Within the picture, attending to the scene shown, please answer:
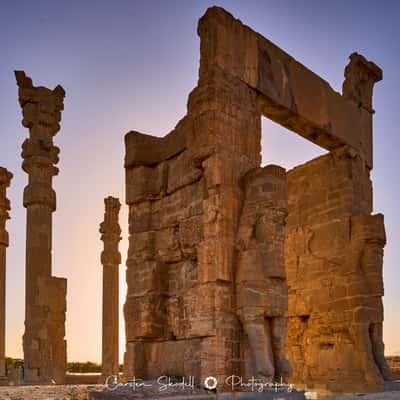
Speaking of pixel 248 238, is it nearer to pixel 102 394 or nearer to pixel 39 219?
pixel 102 394

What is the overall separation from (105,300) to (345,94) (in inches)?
445

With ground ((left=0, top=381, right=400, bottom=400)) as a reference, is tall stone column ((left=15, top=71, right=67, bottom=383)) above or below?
above

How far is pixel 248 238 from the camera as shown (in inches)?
286

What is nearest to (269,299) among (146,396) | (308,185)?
(146,396)

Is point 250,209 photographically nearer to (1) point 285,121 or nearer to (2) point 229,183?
(2) point 229,183

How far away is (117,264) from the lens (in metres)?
20.1

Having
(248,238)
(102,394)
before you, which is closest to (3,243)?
(248,238)

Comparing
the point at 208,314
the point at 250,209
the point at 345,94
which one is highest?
the point at 345,94

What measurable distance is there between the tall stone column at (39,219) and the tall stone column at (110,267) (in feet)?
16.7

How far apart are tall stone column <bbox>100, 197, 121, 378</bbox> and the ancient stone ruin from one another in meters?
9.82

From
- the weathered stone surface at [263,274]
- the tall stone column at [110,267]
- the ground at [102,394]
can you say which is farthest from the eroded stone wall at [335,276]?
the tall stone column at [110,267]

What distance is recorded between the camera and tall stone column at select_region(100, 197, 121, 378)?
1962cm

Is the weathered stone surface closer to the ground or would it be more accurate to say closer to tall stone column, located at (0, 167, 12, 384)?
the ground

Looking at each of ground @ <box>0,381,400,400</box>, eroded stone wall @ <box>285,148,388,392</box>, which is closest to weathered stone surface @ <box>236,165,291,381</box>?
ground @ <box>0,381,400,400</box>
